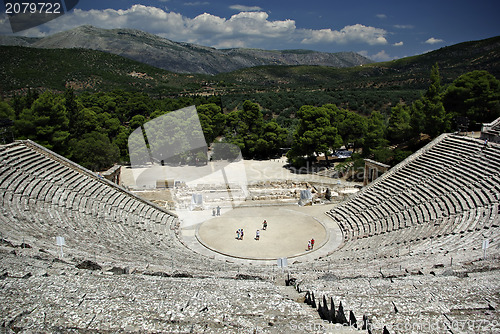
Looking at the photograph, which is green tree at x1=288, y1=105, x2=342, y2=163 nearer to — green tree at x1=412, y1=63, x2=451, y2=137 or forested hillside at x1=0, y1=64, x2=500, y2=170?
forested hillside at x1=0, y1=64, x2=500, y2=170

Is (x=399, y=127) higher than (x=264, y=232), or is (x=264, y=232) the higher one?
(x=399, y=127)

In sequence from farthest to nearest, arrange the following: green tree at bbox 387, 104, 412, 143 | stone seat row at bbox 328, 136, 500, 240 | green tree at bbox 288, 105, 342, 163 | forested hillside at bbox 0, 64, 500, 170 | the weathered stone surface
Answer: green tree at bbox 288, 105, 342, 163
green tree at bbox 387, 104, 412, 143
forested hillside at bbox 0, 64, 500, 170
stone seat row at bbox 328, 136, 500, 240
the weathered stone surface

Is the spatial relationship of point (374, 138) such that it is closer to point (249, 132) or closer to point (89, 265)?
point (249, 132)

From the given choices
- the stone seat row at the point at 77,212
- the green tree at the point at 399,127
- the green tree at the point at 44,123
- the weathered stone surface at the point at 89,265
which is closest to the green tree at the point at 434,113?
the green tree at the point at 399,127

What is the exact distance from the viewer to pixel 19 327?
539cm

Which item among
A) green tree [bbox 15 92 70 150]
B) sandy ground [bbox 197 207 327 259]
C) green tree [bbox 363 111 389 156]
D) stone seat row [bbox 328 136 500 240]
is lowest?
sandy ground [bbox 197 207 327 259]

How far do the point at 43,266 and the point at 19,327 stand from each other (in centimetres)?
338

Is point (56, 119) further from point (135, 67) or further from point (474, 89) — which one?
point (135, 67)

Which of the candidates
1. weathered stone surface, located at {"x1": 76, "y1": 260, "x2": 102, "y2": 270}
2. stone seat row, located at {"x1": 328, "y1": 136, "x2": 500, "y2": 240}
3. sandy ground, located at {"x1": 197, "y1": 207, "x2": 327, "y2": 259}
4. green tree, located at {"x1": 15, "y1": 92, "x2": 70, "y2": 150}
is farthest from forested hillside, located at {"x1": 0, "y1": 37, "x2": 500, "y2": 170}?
weathered stone surface, located at {"x1": 76, "y1": 260, "x2": 102, "y2": 270}

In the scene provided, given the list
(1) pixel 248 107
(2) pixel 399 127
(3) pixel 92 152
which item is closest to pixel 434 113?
(2) pixel 399 127

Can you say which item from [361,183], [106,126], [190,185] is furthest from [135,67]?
[361,183]

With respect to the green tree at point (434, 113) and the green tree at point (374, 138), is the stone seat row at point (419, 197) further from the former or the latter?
the green tree at point (374, 138)

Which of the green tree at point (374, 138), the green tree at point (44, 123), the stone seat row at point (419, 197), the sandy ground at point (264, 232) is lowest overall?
the sandy ground at point (264, 232)

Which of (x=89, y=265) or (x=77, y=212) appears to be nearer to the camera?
(x=89, y=265)
